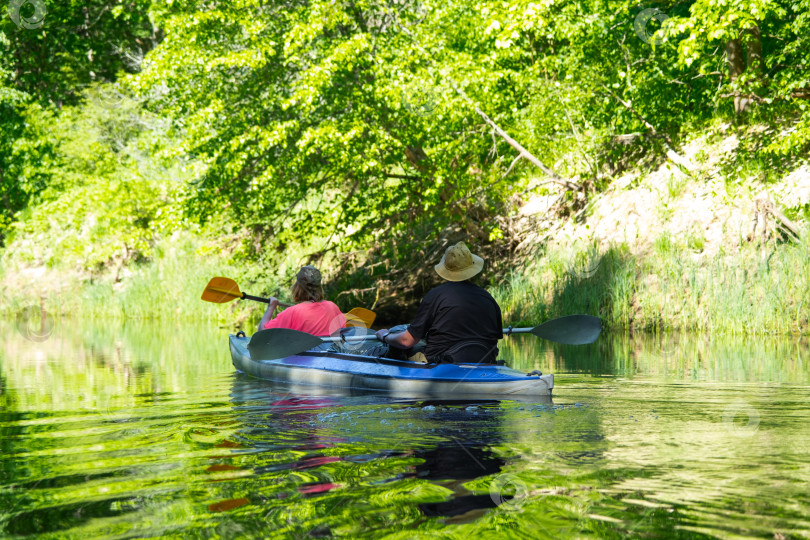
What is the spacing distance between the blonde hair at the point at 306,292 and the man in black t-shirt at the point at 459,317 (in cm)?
177

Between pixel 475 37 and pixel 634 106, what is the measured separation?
2958mm

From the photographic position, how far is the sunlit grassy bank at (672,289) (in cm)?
1122

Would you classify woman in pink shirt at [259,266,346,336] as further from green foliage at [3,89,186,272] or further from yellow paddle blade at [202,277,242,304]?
green foliage at [3,89,186,272]

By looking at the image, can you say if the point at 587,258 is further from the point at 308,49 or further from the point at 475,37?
the point at 308,49

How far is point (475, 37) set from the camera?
14.9 meters

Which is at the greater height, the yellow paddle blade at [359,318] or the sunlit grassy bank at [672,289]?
the sunlit grassy bank at [672,289]

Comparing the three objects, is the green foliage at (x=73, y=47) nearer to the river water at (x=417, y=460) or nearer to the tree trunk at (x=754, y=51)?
the tree trunk at (x=754, y=51)

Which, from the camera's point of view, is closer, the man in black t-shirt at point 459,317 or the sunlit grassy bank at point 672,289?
the man in black t-shirt at point 459,317

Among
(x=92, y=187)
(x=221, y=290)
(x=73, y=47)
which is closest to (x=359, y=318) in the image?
(x=221, y=290)

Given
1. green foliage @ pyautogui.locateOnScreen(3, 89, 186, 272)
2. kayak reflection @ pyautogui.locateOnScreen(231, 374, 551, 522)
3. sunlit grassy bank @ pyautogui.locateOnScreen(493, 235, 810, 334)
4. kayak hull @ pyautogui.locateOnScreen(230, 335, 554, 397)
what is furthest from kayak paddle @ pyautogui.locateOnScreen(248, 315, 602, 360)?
green foliage @ pyautogui.locateOnScreen(3, 89, 186, 272)

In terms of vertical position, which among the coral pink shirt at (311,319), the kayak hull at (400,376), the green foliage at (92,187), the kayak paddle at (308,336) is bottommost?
the kayak hull at (400,376)

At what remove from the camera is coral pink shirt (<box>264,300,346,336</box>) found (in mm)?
8305

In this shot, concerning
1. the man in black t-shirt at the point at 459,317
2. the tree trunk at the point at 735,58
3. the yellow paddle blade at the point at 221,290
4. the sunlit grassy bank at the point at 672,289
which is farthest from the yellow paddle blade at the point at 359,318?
the tree trunk at the point at 735,58

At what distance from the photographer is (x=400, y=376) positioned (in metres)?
6.89
